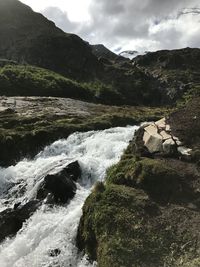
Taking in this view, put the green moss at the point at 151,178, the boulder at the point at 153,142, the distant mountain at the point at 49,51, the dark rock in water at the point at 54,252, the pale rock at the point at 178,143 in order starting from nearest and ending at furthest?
the dark rock in water at the point at 54,252 < the green moss at the point at 151,178 < the pale rock at the point at 178,143 < the boulder at the point at 153,142 < the distant mountain at the point at 49,51

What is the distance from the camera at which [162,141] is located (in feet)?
90.2

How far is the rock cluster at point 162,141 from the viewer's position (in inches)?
1040

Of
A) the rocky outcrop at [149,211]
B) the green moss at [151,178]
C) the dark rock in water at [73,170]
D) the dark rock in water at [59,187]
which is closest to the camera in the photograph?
the rocky outcrop at [149,211]

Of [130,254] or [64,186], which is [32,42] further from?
[130,254]

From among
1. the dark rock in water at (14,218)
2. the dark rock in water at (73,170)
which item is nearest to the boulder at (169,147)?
the dark rock in water at (73,170)

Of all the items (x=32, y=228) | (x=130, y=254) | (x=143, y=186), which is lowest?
(x=32, y=228)

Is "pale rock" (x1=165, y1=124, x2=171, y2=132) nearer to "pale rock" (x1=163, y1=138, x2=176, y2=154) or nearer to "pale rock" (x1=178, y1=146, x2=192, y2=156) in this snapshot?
"pale rock" (x1=163, y1=138, x2=176, y2=154)

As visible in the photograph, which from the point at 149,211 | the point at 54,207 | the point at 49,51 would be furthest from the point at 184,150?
the point at 49,51

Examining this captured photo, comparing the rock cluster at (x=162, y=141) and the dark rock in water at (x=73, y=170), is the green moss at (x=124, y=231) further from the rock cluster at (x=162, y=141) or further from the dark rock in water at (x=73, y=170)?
the dark rock in water at (x=73, y=170)

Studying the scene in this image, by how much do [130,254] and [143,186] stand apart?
544 centimetres

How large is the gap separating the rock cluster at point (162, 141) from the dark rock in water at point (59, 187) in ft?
18.3

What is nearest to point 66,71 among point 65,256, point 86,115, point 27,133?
point 86,115

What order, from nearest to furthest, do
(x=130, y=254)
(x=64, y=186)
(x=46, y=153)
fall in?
(x=130, y=254)
(x=64, y=186)
(x=46, y=153)

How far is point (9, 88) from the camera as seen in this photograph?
9075cm
